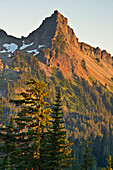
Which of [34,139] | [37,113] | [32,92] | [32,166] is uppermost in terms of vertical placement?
[32,92]

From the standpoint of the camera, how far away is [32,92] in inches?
1206

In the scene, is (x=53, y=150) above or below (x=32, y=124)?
below

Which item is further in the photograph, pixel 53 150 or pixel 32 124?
pixel 53 150

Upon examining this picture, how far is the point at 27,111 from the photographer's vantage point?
30.5 m

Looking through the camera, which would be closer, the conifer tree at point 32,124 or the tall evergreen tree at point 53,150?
the conifer tree at point 32,124

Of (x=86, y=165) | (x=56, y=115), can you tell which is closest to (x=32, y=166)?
(x=56, y=115)

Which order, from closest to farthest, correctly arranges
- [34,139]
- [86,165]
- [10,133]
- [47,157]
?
[34,139] → [47,157] → [10,133] → [86,165]

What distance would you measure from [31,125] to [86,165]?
90.4ft

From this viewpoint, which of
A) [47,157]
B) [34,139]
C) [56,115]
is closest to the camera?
[34,139]

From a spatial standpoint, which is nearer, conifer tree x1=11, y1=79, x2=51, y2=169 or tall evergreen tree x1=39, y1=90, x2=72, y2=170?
conifer tree x1=11, y1=79, x2=51, y2=169

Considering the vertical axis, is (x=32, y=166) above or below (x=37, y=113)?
below

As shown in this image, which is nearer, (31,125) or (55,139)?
(31,125)

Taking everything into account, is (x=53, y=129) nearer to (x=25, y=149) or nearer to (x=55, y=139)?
(x=55, y=139)

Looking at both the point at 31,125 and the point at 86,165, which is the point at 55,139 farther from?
the point at 86,165
